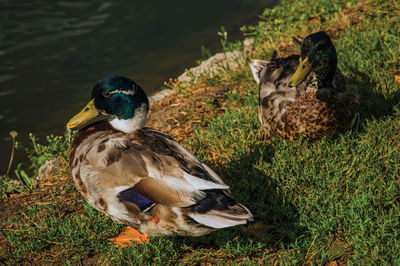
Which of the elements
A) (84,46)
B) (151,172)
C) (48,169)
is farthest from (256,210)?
(84,46)

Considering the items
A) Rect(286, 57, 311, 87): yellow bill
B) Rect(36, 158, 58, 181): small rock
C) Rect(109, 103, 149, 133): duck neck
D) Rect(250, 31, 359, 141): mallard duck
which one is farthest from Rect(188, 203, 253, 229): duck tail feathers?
Rect(36, 158, 58, 181): small rock

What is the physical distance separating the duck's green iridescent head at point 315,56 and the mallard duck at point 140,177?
1.29 meters

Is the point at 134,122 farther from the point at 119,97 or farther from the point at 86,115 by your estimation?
the point at 86,115

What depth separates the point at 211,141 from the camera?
389 centimetres

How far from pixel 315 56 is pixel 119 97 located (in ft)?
5.52

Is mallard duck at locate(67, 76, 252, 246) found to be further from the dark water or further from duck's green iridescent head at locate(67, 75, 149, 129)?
the dark water

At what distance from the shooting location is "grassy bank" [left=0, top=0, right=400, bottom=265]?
278 cm

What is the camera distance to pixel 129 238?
3061 mm

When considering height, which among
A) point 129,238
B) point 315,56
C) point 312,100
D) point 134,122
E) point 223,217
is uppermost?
point 315,56

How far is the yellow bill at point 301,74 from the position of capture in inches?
137

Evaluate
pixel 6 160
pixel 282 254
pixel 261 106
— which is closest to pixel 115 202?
pixel 282 254

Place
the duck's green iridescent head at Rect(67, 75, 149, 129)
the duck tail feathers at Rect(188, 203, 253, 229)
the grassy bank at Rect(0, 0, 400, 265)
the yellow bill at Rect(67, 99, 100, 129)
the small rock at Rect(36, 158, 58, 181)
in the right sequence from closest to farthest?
the duck tail feathers at Rect(188, 203, 253, 229)
the grassy bank at Rect(0, 0, 400, 265)
the duck's green iridescent head at Rect(67, 75, 149, 129)
the yellow bill at Rect(67, 99, 100, 129)
the small rock at Rect(36, 158, 58, 181)

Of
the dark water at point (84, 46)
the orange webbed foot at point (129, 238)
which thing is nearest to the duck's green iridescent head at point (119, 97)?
the orange webbed foot at point (129, 238)

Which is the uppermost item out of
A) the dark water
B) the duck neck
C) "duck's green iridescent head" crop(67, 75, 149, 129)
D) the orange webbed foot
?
"duck's green iridescent head" crop(67, 75, 149, 129)
